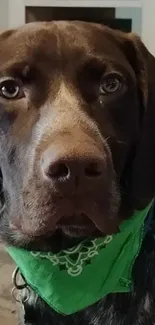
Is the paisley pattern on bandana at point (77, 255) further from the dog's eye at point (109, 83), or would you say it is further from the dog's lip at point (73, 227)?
the dog's eye at point (109, 83)

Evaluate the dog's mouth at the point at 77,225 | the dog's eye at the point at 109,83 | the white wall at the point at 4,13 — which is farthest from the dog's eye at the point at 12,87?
the white wall at the point at 4,13

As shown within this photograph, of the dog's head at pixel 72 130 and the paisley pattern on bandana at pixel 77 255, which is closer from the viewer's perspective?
the dog's head at pixel 72 130

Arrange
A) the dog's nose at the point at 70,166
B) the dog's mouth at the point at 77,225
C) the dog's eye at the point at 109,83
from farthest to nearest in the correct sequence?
the dog's eye at the point at 109,83 < the dog's mouth at the point at 77,225 < the dog's nose at the point at 70,166

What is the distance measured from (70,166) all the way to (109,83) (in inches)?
11.8

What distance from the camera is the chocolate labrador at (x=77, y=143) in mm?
1203

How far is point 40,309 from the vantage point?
1.62 meters

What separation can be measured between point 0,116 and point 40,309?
1.64 ft

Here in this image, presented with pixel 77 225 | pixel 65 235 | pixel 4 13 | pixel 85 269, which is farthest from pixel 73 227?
pixel 4 13

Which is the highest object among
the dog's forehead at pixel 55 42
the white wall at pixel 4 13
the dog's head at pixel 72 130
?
the dog's forehead at pixel 55 42

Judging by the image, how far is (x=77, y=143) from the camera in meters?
Answer: 1.17

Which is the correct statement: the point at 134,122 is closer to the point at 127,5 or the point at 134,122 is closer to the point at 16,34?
the point at 16,34

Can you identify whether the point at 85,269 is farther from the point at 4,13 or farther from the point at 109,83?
the point at 4,13

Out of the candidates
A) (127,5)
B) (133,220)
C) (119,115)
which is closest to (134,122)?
(119,115)

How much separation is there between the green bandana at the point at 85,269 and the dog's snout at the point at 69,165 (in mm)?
367
